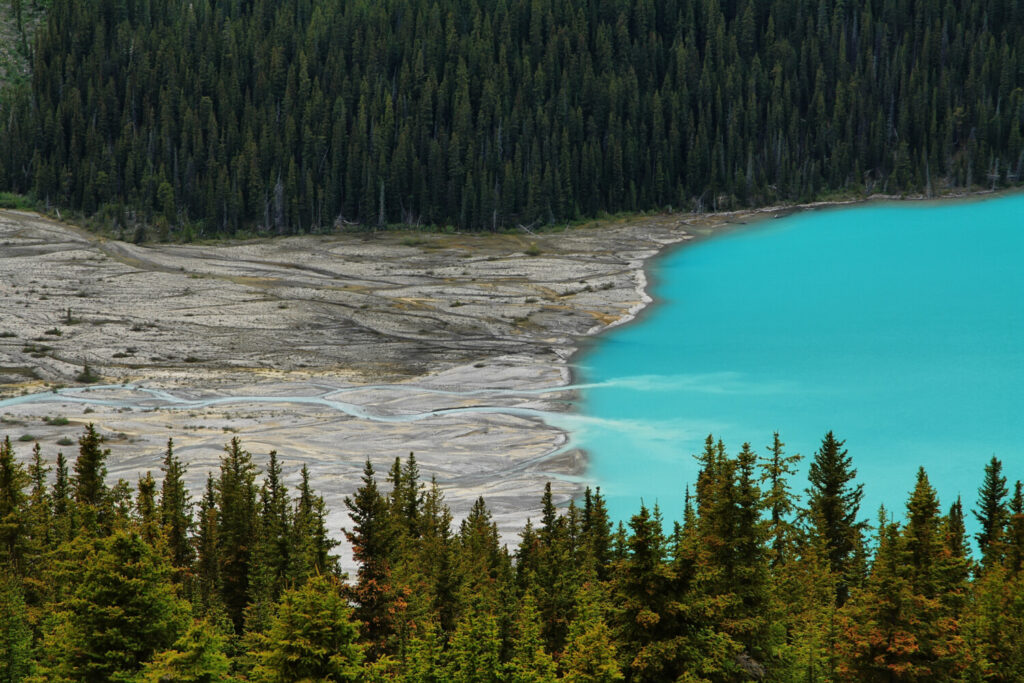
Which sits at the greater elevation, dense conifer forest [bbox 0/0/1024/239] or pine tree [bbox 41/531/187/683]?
dense conifer forest [bbox 0/0/1024/239]

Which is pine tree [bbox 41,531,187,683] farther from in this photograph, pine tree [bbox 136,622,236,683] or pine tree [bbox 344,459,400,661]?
pine tree [bbox 344,459,400,661]

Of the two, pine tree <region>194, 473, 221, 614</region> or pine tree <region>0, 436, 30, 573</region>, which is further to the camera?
pine tree <region>0, 436, 30, 573</region>

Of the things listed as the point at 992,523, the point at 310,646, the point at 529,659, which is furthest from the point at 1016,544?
the point at 310,646

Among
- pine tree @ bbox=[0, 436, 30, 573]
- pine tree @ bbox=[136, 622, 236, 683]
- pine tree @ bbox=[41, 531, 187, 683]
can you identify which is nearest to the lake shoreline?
pine tree @ bbox=[0, 436, 30, 573]

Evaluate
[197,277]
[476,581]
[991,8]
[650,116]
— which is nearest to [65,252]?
[197,277]

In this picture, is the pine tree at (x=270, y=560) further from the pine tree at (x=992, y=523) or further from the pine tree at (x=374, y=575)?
the pine tree at (x=992, y=523)

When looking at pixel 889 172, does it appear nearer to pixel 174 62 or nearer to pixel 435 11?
pixel 435 11

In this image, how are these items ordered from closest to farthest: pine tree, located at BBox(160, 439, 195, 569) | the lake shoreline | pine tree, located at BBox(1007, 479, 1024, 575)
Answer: pine tree, located at BBox(1007, 479, 1024, 575), pine tree, located at BBox(160, 439, 195, 569), the lake shoreline
